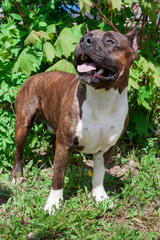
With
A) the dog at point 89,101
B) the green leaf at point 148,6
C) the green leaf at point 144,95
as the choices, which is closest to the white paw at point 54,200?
the dog at point 89,101

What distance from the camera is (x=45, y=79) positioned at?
11.6 ft

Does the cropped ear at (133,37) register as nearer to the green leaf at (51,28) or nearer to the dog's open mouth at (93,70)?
the dog's open mouth at (93,70)

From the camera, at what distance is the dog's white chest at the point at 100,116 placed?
2.76 metres

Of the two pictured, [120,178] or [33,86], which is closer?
[33,86]

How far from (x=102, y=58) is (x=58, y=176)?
3.97 feet

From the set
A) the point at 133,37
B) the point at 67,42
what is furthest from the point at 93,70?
the point at 67,42

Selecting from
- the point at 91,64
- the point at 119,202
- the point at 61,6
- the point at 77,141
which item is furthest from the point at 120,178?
the point at 61,6

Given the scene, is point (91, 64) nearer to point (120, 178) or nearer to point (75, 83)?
point (75, 83)

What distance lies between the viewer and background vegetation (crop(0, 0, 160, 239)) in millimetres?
3010

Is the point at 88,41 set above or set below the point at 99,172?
above

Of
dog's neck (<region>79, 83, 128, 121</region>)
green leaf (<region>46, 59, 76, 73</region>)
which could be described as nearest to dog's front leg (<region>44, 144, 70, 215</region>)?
dog's neck (<region>79, 83, 128, 121</region>)

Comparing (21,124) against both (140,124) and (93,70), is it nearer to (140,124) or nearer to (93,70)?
(93,70)

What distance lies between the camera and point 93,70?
2.59 metres

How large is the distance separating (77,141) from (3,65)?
1470 mm
